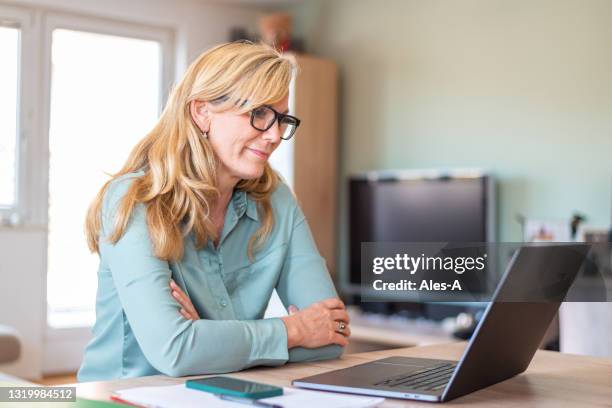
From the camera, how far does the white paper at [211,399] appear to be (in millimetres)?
1003

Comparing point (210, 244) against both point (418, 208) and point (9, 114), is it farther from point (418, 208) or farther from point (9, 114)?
point (9, 114)

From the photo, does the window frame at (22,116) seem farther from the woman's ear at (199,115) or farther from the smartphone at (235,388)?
the smartphone at (235,388)

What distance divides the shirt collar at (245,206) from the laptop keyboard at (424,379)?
1.89 ft

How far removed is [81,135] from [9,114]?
0.47 meters

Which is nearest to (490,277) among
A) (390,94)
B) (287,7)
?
(390,94)

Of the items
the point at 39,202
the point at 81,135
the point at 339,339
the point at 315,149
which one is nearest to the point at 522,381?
the point at 339,339

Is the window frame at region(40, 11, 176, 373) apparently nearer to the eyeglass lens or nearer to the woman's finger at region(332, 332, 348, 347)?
the eyeglass lens

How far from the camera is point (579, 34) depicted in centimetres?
402

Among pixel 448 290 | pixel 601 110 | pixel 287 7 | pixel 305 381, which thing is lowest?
pixel 305 381

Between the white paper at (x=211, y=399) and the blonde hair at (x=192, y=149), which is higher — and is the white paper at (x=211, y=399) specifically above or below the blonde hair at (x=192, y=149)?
below

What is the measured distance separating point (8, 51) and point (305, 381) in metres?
4.39

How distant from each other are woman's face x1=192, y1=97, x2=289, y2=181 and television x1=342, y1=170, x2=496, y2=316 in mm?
2849

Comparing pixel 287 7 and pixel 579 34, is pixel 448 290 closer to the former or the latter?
pixel 579 34

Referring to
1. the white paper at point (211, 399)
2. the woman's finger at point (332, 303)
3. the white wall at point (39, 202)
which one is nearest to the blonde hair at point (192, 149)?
the woman's finger at point (332, 303)
